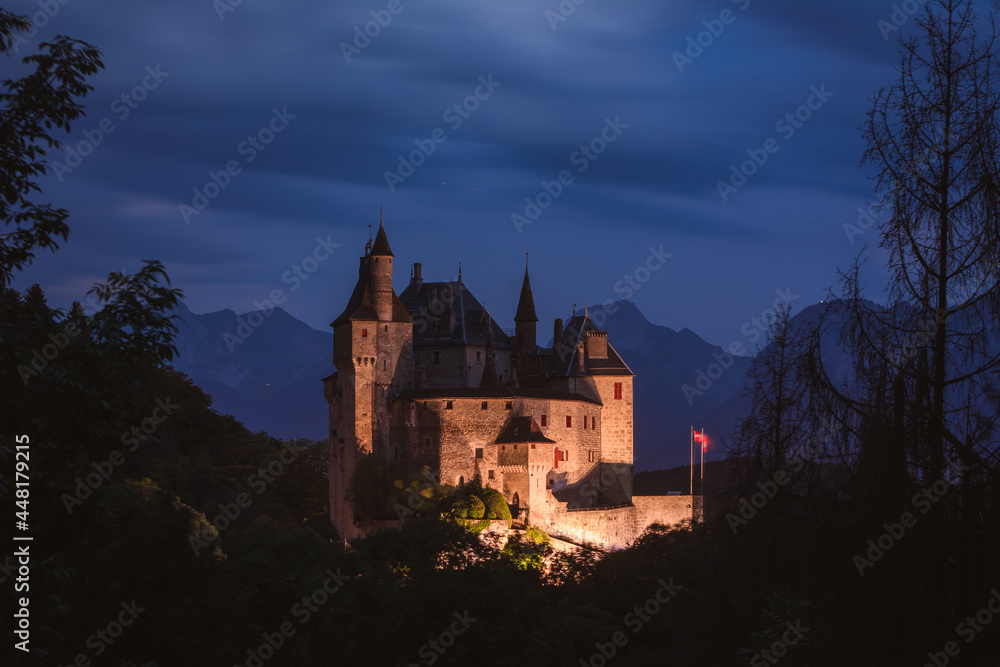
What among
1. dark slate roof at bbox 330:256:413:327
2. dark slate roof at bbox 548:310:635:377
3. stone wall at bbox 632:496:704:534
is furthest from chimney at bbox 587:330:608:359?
dark slate roof at bbox 330:256:413:327

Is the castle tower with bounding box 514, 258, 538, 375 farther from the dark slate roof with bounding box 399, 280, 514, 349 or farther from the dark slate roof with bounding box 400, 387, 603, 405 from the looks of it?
the dark slate roof with bounding box 400, 387, 603, 405

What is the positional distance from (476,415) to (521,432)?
10.3 ft

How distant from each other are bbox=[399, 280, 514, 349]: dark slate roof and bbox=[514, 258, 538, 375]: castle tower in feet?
4.23

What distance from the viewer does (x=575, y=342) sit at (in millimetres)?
76812

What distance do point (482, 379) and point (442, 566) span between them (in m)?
47.1

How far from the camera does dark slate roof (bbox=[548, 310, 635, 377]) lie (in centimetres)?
7556

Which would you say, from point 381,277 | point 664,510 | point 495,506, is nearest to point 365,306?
point 381,277

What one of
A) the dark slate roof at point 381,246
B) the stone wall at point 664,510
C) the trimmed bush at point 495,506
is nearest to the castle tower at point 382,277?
the dark slate roof at point 381,246

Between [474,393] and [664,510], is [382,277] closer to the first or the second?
[474,393]

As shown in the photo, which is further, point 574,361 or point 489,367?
point 574,361

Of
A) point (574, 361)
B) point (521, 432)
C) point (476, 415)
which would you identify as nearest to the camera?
point (521, 432)

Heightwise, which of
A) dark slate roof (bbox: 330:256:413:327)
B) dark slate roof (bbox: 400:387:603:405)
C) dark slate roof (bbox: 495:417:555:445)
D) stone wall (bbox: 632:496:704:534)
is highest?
dark slate roof (bbox: 330:256:413:327)

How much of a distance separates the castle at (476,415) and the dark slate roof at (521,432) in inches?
3.2

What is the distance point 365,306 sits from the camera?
67.4m
